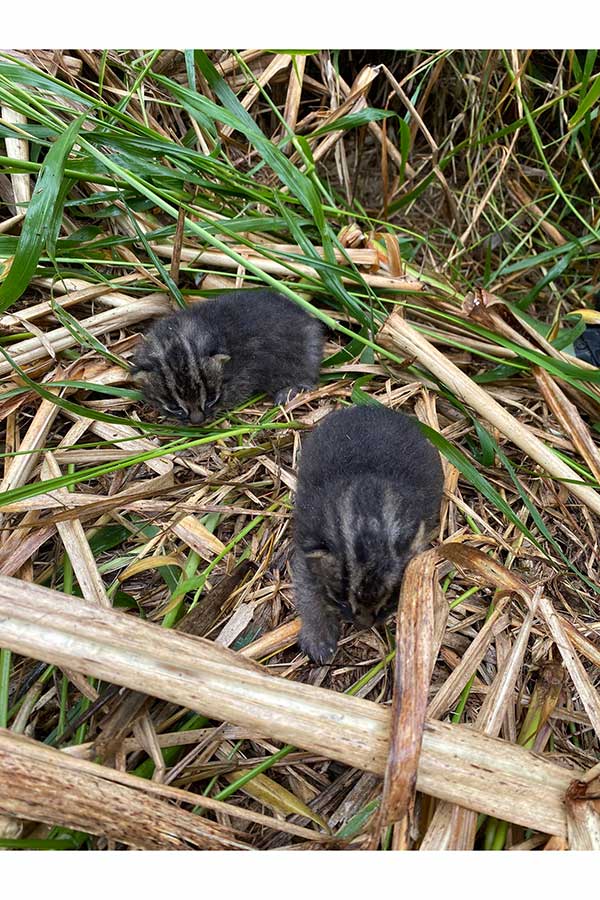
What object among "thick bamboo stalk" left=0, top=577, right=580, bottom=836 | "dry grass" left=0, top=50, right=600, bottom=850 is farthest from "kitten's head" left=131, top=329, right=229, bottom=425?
"thick bamboo stalk" left=0, top=577, right=580, bottom=836

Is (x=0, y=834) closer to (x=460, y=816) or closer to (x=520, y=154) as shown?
(x=460, y=816)

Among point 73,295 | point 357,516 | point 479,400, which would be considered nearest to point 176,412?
point 73,295

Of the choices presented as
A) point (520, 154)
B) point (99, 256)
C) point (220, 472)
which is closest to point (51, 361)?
point (99, 256)

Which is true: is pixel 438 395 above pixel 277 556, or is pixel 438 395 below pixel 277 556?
above

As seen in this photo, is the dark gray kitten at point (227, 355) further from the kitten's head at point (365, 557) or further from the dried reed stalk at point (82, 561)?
the kitten's head at point (365, 557)

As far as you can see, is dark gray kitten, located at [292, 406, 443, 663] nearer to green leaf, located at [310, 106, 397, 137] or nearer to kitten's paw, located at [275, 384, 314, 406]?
kitten's paw, located at [275, 384, 314, 406]

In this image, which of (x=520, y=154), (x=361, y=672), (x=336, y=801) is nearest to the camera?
(x=336, y=801)

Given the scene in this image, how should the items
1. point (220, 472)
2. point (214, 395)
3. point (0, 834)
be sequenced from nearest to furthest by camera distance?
point (0, 834) → point (220, 472) → point (214, 395)
